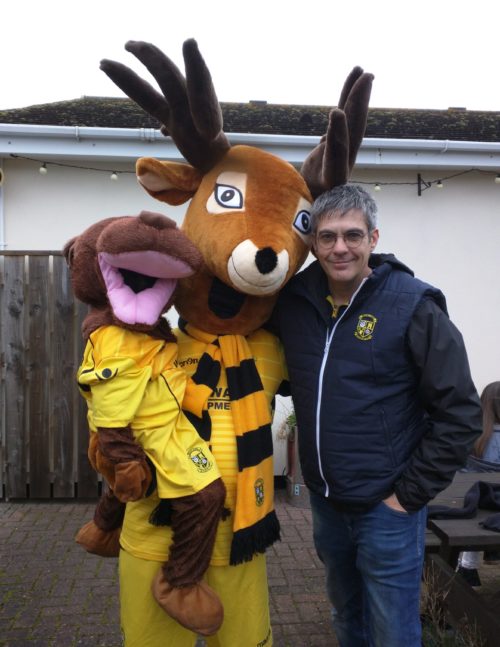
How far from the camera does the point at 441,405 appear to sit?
2.01 metres

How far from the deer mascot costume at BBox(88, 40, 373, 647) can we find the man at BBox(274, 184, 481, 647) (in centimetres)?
18

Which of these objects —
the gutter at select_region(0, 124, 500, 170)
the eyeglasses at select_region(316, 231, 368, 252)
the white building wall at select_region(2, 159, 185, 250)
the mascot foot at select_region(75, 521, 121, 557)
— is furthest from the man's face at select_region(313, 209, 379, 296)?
the white building wall at select_region(2, 159, 185, 250)

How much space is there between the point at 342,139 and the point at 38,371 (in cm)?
416

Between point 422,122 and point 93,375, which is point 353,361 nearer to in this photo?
point 93,375

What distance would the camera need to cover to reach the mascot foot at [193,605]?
1.91m

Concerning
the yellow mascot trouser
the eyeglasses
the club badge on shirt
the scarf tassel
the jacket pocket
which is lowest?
the yellow mascot trouser

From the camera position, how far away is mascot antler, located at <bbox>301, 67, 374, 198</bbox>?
2193mm

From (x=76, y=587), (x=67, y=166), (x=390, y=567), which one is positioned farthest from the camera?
(x=67, y=166)

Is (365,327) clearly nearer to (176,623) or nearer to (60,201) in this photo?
(176,623)

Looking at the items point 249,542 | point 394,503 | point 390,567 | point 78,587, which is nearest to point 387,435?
point 394,503

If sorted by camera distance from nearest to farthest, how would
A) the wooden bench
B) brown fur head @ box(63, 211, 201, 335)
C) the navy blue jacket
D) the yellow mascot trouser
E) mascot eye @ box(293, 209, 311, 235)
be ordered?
brown fur head @ box(63, 211, 201, 335), the navy blue jacket, the yellow mascot trouser, mascot eye @ box(293, 209, 311, 235), the wooden bench

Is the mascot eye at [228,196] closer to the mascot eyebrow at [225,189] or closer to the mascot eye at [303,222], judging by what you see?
the mascot eyebrow at [225,189]

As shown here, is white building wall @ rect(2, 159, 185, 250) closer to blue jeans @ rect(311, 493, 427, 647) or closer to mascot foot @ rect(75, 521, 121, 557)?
mascot foot @ rect(75, 521, 121, 557)

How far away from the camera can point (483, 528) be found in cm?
305
